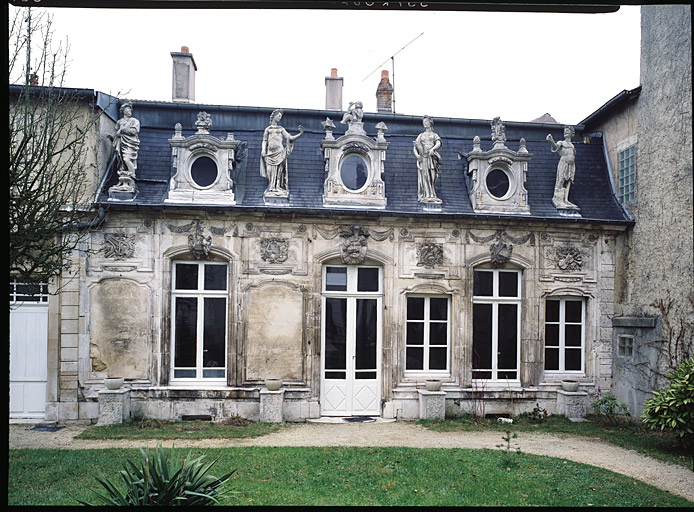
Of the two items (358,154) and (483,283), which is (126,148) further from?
(483,283)

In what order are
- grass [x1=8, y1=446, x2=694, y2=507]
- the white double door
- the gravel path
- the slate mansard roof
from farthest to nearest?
the slate mansard roof, the white double door, the gravel path, grass [x1=8, y1=446, x2=694, y2=507]

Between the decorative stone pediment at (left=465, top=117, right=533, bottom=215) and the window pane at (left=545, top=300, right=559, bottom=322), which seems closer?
the decorative stone pediment at (left=465, top=117, right=533, bottom=215)

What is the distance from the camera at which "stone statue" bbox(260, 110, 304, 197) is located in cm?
927

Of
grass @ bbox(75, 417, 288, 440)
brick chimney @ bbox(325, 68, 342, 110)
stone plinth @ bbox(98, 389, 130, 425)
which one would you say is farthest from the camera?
brick chimney @ bbox(325, 68, 342, 110)

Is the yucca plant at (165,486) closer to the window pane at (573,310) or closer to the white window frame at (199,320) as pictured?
the white window frame at (199,320)

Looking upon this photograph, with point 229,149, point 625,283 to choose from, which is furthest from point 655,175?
point 229,149

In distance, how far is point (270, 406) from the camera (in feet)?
28.7

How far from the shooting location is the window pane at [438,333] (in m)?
9.62

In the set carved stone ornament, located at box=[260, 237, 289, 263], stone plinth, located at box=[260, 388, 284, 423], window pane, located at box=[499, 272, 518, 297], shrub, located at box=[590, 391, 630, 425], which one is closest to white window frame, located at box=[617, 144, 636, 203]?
window pane, located at box=[499, 272, 518, 297]

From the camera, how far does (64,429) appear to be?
8227mm

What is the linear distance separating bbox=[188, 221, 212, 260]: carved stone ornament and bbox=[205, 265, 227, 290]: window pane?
350 mm

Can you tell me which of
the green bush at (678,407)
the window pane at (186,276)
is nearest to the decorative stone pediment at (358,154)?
the window pane at (186,276)

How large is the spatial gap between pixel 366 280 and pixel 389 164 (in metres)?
2.50

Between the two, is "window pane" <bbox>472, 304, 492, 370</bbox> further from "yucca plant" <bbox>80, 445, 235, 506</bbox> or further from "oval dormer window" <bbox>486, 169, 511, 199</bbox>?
"yucca plant" <bbox>80, 445, 235, 506</bbox>
